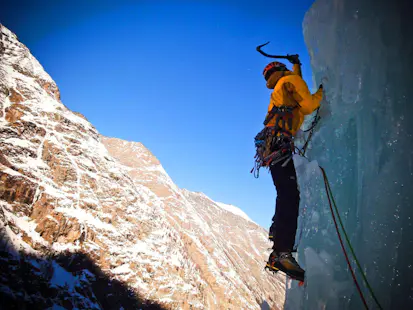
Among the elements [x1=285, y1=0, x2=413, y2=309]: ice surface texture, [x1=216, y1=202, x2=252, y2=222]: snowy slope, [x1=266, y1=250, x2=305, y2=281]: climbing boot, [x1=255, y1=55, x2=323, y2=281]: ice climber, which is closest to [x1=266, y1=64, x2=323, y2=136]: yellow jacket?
[x1=255, y1=55, x2=323, y2=281]: ice climber

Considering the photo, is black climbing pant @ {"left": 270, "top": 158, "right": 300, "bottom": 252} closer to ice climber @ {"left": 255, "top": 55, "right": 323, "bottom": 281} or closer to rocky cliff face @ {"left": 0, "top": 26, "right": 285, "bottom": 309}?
ice climber @ {"left": 255, "top": 55, "right": 323, "bottom": 281}

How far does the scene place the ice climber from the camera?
2.79m

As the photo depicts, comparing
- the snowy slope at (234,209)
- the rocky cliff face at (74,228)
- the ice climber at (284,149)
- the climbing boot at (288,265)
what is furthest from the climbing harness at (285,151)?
the snowy slope at (234,209)

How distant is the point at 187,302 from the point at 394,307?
196 ft

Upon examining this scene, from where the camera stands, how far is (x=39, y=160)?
1919 inches

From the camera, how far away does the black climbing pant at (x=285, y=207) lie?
2.83 m

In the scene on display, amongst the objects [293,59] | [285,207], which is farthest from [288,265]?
[293,59]

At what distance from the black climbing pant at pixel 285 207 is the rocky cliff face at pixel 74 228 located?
126 feet

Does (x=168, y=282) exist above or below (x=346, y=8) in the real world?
below

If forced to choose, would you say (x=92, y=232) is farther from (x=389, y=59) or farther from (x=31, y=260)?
(x=389, y=59)

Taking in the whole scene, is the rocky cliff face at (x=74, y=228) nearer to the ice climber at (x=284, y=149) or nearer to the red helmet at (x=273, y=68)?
the ice climber at (x=284, y=149)

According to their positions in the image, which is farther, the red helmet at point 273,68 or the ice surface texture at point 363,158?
the red helmet at point 273,68

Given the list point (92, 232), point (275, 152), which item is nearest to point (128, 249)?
point (92, 232)

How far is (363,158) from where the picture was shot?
262cm
